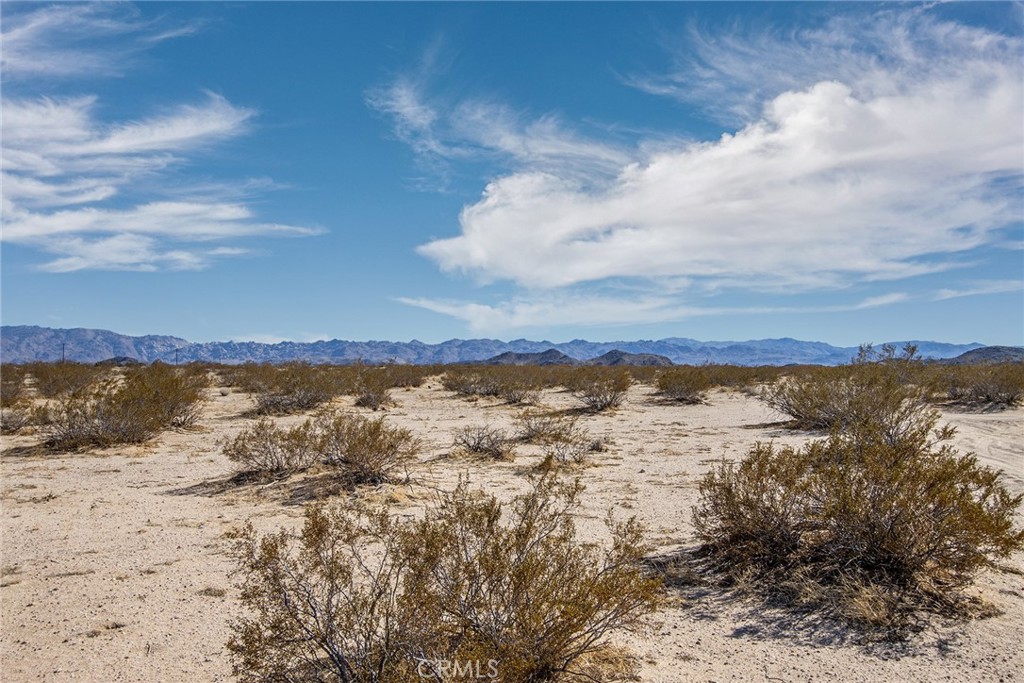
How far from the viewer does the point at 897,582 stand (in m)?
4.92

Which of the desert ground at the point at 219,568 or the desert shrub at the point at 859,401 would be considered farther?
the desert shrub at the point at 859,401

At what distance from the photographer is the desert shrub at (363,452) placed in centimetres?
909

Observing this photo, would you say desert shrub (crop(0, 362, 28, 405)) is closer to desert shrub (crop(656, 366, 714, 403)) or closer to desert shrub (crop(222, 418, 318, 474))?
desert shrub (crop(222, 418, 318, 474))

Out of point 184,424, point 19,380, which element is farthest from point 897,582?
point 19,380

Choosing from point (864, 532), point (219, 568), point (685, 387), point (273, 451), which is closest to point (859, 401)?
point (864, 532)

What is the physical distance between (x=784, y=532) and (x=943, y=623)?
1.28m

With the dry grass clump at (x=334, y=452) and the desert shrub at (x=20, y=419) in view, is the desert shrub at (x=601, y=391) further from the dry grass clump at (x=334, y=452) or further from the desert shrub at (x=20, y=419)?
the desert shrub at (x=20, y=419)

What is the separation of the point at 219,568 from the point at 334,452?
3.69 metres

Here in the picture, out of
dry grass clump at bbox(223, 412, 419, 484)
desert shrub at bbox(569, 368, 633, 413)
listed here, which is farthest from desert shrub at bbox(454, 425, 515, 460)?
desert shrub at bbox(569, 368, 633, 413)

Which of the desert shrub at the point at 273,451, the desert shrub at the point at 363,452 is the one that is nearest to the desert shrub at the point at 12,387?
the desert shrub at the point at 273,451

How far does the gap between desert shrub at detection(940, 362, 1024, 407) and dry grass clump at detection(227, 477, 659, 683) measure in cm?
2069

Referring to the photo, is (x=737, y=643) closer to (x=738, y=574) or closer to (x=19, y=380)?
(x=738, y=574)

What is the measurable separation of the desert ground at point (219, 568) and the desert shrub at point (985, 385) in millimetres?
6962

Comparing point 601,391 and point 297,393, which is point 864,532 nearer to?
point 601,391
